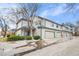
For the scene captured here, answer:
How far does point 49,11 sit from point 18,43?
2.00 ft

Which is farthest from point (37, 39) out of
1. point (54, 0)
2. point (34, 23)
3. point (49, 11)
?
point (54, 0)

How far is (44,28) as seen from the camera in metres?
2.49

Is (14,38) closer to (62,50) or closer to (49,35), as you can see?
(49,35)

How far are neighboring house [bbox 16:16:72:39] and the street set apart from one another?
0.41 feet

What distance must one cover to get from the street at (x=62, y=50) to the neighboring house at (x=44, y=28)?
13 cm

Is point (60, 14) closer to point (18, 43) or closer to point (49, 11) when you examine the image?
point (49, 11)

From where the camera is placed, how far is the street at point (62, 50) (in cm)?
239

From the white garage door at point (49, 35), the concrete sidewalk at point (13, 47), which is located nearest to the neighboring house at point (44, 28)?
the white garage door at point (49, 35)

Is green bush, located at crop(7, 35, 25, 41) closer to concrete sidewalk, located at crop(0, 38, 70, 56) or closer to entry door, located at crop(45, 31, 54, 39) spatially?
concrete sidewalk, located at crop(0, 38, 70, 56)

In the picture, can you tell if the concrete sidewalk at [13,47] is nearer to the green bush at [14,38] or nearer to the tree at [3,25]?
the green bush at [14,38]

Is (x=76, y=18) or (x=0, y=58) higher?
(x=76, y=18)

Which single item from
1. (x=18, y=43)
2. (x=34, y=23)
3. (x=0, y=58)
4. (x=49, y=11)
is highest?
(x=49, y=11)

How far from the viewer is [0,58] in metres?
2.38

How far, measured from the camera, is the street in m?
2.39
